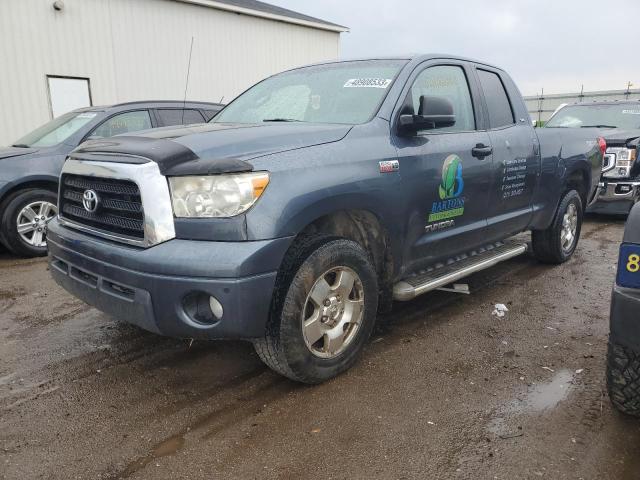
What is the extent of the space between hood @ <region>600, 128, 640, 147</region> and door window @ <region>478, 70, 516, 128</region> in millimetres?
3903

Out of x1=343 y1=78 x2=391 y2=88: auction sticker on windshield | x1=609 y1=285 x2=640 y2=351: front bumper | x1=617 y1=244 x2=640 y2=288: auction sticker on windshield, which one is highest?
x1=343 y1=78 x2=391 y2=88: auction sticker on windshield

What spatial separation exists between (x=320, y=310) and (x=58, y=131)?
4772mm

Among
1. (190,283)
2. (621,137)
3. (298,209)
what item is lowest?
(190,283)

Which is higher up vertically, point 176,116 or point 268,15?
point 268,15

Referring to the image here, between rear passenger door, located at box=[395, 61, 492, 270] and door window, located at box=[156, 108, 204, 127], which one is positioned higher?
door window, located at box=[156, 108, 204, 127]

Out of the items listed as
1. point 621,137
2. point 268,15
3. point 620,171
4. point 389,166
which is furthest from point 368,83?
point 268,15

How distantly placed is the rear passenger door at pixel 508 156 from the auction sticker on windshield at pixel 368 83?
114cm

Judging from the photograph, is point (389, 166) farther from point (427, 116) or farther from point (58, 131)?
point (58, 131)

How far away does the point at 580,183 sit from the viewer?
5.41 meters

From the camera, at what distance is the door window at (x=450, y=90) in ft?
11.5

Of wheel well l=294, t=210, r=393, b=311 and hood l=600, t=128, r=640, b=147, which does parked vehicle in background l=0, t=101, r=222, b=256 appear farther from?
hood l=600, t=128, r=640, b=147

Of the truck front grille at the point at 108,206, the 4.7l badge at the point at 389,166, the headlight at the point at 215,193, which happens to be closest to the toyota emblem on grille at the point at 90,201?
the truck front grille at the point at 108,206

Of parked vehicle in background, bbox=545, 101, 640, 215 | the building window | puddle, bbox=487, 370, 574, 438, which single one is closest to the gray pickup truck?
puddle, bbox=487, 370, 574, 438

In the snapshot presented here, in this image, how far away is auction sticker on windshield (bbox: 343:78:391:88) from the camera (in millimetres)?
3306
